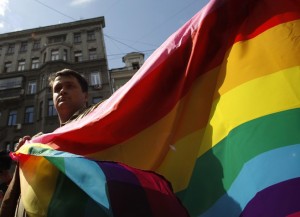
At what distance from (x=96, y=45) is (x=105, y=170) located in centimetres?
2455

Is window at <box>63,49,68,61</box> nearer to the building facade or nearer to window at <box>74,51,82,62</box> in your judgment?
the building facade

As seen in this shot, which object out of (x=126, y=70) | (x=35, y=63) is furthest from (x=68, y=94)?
(x=35, y=63)

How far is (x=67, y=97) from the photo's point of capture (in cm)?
236

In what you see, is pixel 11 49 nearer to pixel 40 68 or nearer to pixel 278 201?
pixel 40 68

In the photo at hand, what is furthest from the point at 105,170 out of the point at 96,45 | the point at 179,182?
the point at 96,45

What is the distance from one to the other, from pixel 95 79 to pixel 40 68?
4.67 meters

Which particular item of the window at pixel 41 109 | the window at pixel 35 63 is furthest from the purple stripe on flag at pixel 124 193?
the window at pixel 35 63

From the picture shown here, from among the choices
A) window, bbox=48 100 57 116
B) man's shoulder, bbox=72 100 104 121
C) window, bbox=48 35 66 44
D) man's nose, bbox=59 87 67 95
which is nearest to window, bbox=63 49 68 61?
window, bbox=48 35 66 44

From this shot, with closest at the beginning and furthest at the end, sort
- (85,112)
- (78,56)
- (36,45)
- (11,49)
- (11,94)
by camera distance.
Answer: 1. (85,112)
2. (11,94)
3. (78,56)
4. (36,45)
5. (11,49)

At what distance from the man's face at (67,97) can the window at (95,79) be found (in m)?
19.8

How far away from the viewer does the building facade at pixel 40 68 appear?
2120 cm

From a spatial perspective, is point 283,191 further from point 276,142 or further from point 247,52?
point 247,52

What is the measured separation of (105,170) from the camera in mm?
1298

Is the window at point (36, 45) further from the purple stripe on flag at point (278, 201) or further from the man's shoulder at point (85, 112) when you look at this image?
the purple stripe on flag at point (278, 201)
